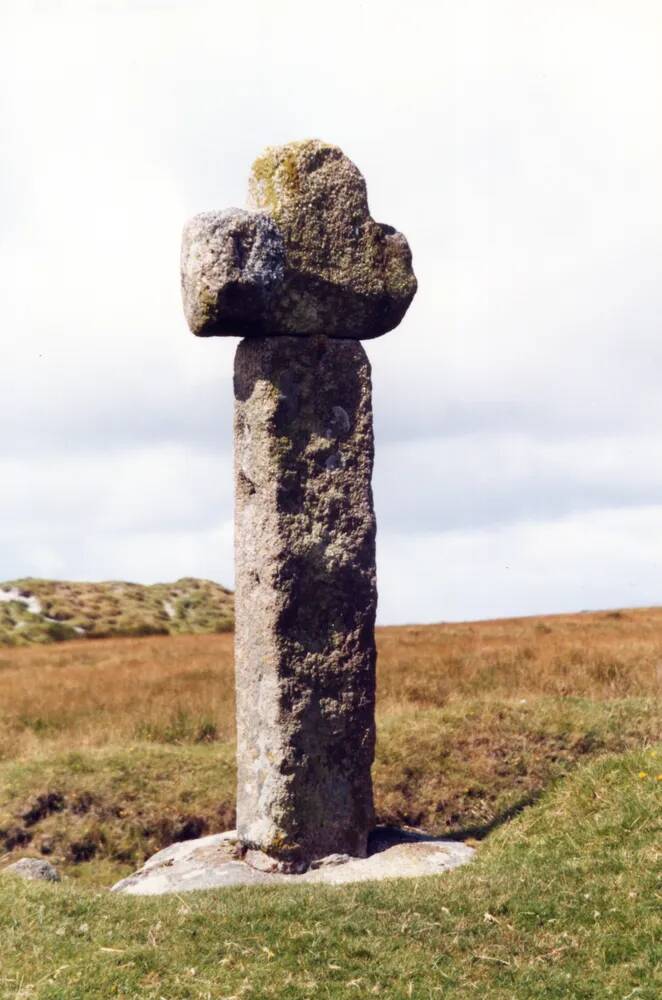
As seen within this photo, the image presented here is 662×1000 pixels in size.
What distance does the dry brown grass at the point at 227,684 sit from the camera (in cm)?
1603

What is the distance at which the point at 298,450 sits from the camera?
9.48m

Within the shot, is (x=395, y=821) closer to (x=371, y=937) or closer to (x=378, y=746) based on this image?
(x=378, y=746)

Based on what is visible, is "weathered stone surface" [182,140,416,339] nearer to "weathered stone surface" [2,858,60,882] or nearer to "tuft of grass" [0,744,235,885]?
"weathered stone surface" [2,858,60,882]

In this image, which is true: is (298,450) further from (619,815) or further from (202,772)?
(202,772)

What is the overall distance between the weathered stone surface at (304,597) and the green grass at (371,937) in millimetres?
1142

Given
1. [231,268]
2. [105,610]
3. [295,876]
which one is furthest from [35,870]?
[105,610]

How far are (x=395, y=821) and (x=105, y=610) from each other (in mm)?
31110

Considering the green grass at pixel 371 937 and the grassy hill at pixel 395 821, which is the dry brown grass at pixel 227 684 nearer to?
the grassy hill at pixel 395 821

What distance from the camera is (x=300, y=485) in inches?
372

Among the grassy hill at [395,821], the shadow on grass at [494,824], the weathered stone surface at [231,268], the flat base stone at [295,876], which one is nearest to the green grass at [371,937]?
the grassy hill at [395,821]

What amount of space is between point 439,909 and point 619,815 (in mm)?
2124

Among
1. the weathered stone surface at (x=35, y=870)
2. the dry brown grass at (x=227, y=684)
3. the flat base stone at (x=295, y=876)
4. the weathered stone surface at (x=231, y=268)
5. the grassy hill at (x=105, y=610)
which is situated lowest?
the weathered stone surface at (x=35, y=870)

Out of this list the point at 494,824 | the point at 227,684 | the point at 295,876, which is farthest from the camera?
the point at 227,684

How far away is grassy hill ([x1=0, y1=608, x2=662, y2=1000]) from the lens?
682 cm
